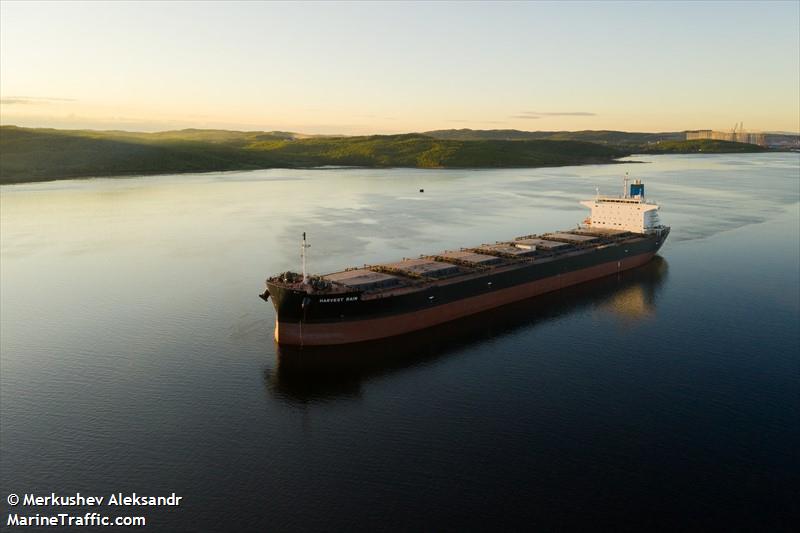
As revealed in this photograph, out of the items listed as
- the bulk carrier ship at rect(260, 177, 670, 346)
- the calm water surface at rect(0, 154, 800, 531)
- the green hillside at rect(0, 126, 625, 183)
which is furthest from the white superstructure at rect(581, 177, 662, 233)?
the green hillside at rect(0, 126, 625, 183)

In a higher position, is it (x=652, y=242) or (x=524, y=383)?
(x=652, y=242)

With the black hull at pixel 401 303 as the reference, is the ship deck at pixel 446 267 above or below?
above

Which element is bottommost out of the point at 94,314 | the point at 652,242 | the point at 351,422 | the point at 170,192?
the point at 351,422

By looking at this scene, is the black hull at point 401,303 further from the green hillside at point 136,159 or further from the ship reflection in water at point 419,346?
the green hillside at point 136,159

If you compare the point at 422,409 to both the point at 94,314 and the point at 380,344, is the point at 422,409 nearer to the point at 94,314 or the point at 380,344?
the point at 380,344

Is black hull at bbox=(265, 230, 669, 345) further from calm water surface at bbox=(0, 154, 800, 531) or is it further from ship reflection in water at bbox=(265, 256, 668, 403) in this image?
calm water surface at bbox=(0, 154, 800, 531)

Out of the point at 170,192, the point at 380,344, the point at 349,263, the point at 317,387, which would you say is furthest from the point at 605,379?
the point at 170,192

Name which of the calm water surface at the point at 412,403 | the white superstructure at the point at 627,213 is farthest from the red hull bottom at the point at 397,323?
the white superstructure at the point at 627,213

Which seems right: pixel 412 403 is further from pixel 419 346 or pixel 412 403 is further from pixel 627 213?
pixel 627 213
